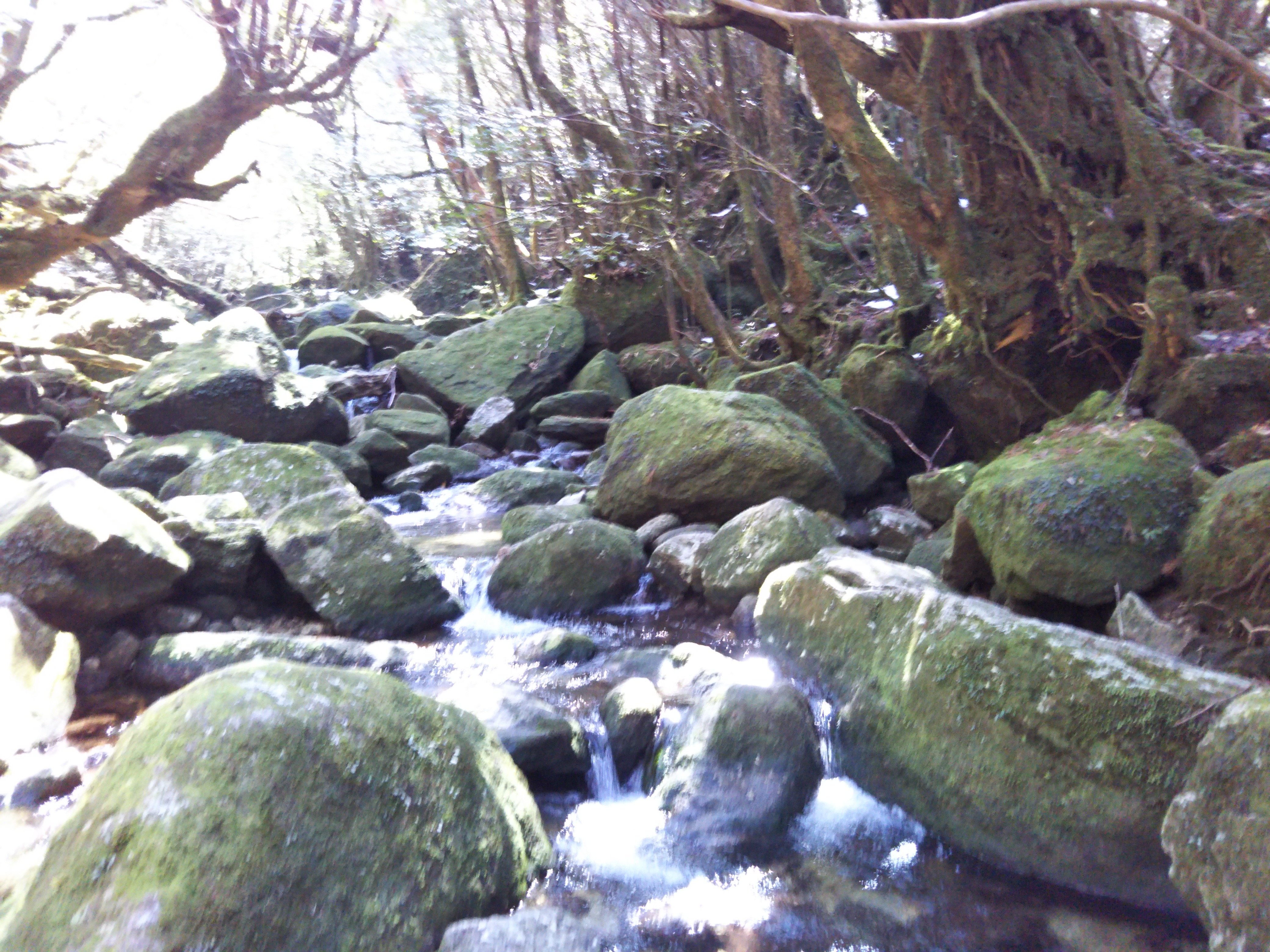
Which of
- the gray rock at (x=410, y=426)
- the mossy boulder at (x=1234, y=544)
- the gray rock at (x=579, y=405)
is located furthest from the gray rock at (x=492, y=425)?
the mossy boulder at (x=1234, y=544)

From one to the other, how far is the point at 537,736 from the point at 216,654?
1.87 m

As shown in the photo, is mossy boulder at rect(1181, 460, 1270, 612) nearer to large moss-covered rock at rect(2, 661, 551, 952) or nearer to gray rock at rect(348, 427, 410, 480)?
large moss-covered rock at rect(2, 661, 551, 952)

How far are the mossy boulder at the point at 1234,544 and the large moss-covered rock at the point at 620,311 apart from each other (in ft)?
29.0

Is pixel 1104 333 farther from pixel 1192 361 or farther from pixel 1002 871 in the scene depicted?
pixel 1002 871

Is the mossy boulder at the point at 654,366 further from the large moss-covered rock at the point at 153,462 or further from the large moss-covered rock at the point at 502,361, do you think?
the large moss-covered rock at the point at 153,462

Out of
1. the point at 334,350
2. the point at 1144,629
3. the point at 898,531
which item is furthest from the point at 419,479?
the point at 1144,629

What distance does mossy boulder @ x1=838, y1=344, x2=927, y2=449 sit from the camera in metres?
7.04

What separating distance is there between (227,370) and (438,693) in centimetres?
646

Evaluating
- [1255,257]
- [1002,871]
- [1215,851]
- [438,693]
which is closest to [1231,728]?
[1215,851]

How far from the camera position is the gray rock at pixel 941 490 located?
5.82m

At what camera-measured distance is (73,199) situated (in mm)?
8359

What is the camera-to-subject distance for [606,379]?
11203 mm

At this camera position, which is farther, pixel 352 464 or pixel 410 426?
pixel 410 426

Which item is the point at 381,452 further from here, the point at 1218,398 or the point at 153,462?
the point at 1218,398
